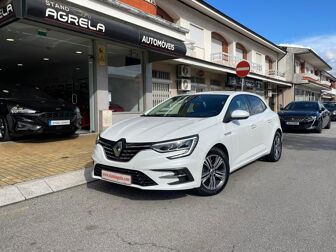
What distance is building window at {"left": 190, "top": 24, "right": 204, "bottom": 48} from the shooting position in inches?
742

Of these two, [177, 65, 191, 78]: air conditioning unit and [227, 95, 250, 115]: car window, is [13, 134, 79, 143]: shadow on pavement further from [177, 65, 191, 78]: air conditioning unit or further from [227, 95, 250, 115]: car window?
[177, 65, 191, 78]: air conditioning unit

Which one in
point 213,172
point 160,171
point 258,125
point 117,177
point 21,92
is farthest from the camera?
point 21,92

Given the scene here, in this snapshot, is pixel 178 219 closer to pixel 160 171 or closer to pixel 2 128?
pixel 160 171

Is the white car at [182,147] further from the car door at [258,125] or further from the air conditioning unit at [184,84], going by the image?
the air conditioning unit at [184,84]

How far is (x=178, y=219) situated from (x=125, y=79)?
9427 mm

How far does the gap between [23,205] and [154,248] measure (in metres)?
2.16

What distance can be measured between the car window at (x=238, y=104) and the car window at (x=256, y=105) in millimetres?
254

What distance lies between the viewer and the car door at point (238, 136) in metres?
5.12

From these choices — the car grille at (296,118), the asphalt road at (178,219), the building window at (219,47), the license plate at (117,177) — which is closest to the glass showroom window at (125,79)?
the car grille at (296,118)

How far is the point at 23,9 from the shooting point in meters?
6.66

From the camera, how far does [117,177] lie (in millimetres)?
4363

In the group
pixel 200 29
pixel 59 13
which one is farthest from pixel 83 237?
pixel 200 29

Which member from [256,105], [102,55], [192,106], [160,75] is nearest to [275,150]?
[256,105]

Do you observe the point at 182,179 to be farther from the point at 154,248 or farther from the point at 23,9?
the point at 23,9
